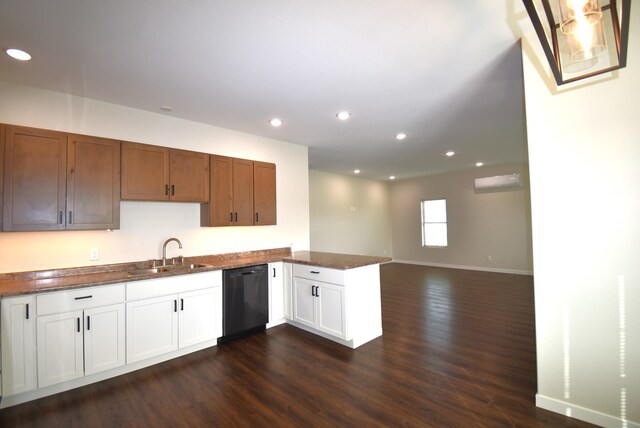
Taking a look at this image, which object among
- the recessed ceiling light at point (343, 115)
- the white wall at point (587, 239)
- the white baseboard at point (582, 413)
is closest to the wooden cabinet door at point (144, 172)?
the recessed ceiling light at point (343, 115)

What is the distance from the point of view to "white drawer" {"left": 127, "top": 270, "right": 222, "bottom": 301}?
2730 mm

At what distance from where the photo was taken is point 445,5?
5.87 ft

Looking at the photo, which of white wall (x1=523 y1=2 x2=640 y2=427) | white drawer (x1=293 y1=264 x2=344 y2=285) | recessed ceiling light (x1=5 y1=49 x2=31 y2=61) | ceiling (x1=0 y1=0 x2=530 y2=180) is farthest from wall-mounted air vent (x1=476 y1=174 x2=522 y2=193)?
recessed ceiling light (x1=5 y1=49 x2=31 y2=61)

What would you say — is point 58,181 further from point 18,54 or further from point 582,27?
point 582,27

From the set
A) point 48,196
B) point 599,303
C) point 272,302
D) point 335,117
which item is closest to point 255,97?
point 335,117

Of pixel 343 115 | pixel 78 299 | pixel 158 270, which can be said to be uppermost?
pixel 343 115

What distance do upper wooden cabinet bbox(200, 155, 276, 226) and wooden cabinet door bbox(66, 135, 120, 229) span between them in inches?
39.0

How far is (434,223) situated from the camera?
870 cm

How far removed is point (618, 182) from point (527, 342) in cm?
215

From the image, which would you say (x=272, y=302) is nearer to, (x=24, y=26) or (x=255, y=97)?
(x=255, y=97)

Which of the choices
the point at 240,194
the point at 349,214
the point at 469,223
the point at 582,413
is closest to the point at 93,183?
the point at 240,194

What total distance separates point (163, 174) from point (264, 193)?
1.33 meters

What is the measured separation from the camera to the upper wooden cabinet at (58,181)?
246cm

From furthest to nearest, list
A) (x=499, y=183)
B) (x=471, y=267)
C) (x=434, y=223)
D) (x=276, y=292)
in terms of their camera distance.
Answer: (x=434, y=223)
(x=471, y=267)
(x=499, y=183)
(x=276, y=292)
